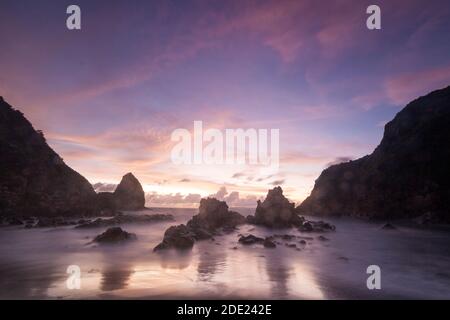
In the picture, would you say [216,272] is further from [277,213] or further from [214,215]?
[277,213]

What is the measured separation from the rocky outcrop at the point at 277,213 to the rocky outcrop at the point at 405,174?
34.8 m

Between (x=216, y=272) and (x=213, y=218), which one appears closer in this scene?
(x=216, y=272)

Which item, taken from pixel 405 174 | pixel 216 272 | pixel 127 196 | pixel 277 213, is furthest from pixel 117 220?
pixel 405 174

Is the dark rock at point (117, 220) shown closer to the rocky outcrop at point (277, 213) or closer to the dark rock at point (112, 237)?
the dark rock at point (112, 237)

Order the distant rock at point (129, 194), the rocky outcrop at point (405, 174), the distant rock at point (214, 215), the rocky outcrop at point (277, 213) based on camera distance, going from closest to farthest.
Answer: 1. the distant rock at point (214, 215)
2. the rocky outcrop at point (277, 213)
3. the rocky outcrop at point (405, 174)
4. the distant rock at point (129, 194)

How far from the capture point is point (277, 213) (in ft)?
166

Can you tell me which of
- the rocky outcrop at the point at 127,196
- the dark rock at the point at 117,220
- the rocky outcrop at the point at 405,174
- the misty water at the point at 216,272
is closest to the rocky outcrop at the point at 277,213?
the misty water at the point at 216,272

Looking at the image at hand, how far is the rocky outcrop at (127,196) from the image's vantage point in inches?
3553

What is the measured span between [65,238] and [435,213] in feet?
231

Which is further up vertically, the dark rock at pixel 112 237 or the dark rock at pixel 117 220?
the dark rock at pixel 112 237

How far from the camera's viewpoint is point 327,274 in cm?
1714

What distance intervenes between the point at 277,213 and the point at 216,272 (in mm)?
35381

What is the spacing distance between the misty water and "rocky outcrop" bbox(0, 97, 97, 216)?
28.9 m
